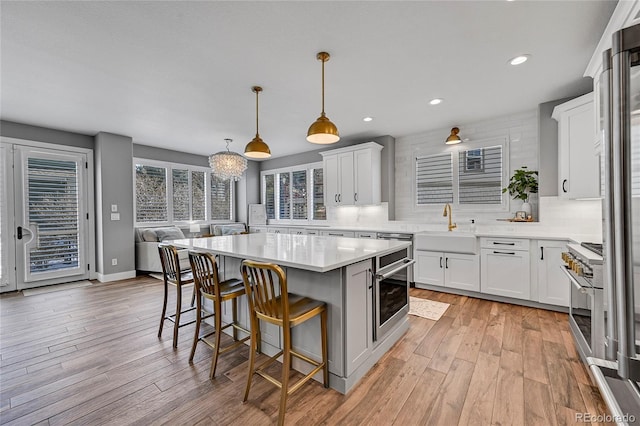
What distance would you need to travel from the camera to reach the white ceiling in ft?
6.63

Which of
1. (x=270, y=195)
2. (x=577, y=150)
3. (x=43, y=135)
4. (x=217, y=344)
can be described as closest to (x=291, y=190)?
(x=270, y=195)

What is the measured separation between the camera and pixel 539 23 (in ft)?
7.10

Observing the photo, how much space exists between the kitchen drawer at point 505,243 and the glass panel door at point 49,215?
6.79 meters

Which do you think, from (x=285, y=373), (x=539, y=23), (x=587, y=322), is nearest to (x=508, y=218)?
(x=587, y=322)

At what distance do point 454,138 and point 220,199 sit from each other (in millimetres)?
5783

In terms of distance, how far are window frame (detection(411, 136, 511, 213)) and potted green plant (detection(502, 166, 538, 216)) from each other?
0.27 metres

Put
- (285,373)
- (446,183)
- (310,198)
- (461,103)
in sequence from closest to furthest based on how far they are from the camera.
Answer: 1. (285,373)
2. (461,103)
3. (446,183)
4. (310,198)

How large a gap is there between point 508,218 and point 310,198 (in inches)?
163

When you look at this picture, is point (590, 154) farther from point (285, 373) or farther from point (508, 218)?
point (285, 373)

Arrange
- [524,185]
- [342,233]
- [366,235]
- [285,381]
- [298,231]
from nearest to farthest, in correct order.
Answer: [285,381] < [524,185] < [366,235] < [342,233] < [298,231]

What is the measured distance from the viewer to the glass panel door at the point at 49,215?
4.46m

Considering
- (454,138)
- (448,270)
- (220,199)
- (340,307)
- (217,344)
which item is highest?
(454,138)

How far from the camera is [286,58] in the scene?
2594mm

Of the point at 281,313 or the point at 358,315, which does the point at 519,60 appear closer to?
the point at 358,315
